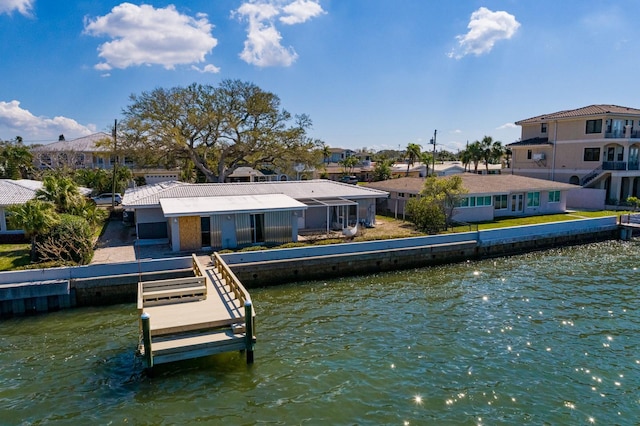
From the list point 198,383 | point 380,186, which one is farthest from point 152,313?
point 380,186

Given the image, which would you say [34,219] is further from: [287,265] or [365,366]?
[365,366]

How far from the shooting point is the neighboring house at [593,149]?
41281mm

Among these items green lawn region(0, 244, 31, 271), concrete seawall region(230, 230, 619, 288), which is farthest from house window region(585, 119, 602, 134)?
green lawn region(0, 244, 31, 271)

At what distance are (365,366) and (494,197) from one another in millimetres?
25066

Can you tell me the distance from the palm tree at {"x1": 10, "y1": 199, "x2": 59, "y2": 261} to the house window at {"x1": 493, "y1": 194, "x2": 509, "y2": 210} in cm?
2956

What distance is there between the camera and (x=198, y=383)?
11.7 meters

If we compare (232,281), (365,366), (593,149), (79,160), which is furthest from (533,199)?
(79,160)

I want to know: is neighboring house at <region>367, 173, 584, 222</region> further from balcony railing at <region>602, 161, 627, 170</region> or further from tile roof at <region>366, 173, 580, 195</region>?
balcony railing at <region>602, 161, 627, 170</region>

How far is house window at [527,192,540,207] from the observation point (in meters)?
35.5

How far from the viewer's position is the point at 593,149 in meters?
42.4

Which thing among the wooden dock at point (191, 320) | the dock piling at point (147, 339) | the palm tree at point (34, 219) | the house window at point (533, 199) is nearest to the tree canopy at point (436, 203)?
the house window at point (533, 199)

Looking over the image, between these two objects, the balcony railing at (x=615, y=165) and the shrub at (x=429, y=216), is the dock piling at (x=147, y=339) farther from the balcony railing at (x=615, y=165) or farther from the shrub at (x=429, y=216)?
the balcony railing at (x=615, y=165)

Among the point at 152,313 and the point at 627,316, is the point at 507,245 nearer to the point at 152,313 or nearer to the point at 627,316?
the point at 627,316

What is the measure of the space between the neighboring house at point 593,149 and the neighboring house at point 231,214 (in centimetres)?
2575
